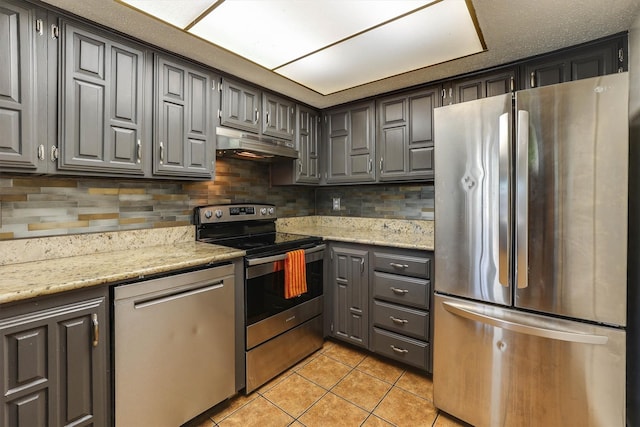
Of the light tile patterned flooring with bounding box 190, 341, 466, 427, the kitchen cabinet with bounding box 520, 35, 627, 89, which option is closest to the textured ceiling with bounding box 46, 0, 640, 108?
the kitchen cabinet with bounding box 520, 35, 627, 89

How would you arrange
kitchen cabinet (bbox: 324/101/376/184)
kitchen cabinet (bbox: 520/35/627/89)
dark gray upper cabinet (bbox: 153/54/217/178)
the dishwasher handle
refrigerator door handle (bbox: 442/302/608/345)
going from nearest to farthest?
refrigerator door handle (bbox: 442/302/608/345), the dishwasher handle, kitchen cabinet (bbox: 520/35/627/89), dark gray upper cabinet (bbox: 153/54/217/178), kitchen cabinet (bbox: 324/101/376/184)

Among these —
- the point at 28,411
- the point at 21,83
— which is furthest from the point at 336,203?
the point at 28,411

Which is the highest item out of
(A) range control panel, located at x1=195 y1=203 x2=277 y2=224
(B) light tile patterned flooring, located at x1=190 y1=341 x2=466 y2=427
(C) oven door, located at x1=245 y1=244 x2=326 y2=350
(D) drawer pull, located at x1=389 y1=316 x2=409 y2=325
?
(A) range control panel, located at x1=195 y1=203 x2=277 y2=224

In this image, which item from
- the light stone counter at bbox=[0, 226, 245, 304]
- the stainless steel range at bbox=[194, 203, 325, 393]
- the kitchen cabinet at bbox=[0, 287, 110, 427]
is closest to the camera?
the kitchen cabinet at bbox=[0, 287, 110, 427]

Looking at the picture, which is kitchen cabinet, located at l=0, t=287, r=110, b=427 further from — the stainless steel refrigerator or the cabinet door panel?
the stainless steel refrigerator

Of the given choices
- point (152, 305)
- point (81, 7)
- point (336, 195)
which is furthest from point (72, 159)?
point (336, 195)

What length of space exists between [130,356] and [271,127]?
6.26ft

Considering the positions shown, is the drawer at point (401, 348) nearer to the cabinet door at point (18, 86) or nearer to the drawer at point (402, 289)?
the drawer at point (402, 289)

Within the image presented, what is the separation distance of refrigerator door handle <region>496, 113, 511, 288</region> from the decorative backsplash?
48.9 inches

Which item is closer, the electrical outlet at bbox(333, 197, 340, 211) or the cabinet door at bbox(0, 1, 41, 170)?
the cabinet door at bbox(0, 1, 41, 170)

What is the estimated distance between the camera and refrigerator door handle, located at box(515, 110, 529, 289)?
4.59ft

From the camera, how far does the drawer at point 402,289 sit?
2.07 metres

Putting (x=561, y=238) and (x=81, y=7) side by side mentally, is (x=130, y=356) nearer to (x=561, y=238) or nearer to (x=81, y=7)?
(x=81, y=7)

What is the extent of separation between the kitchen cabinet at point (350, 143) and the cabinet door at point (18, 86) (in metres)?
2.19
